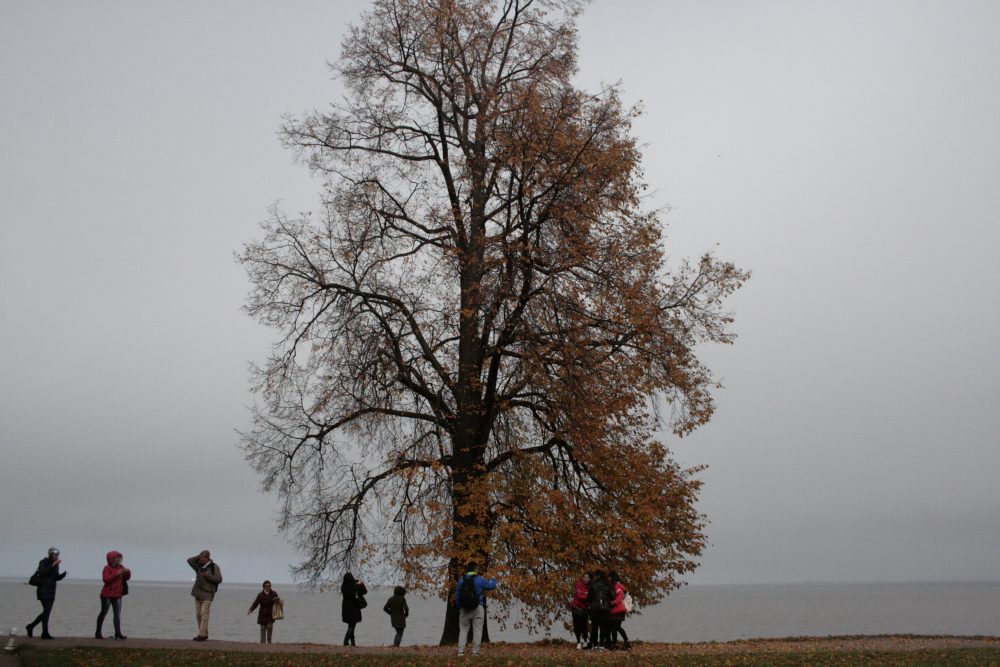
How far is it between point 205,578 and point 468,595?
6.16 metres

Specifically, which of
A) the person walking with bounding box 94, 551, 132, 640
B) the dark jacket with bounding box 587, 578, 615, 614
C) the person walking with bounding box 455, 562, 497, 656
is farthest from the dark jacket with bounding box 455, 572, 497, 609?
the person walking with bounding box 94, 551, 132, 640

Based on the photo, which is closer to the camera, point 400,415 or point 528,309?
point 528,309

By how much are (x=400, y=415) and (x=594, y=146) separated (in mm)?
8357

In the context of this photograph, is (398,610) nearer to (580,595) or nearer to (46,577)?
(580,595)

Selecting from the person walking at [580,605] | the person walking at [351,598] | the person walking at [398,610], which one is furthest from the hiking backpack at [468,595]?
the person walking at [351,598]

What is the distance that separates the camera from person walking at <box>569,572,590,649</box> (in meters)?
19.1

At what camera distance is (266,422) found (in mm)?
22359

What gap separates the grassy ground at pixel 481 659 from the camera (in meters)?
14.7

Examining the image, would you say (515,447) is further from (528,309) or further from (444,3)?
(444,3)

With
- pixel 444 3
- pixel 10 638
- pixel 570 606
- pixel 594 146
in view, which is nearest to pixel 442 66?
pixel 444 3

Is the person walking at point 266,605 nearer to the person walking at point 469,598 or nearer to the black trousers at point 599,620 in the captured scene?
the person walking at point 469,598

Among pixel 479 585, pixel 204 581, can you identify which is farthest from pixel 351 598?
pixel 479 585

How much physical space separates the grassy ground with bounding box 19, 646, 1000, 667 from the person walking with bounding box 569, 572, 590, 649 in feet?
7.98

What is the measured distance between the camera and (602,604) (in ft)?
59.9
